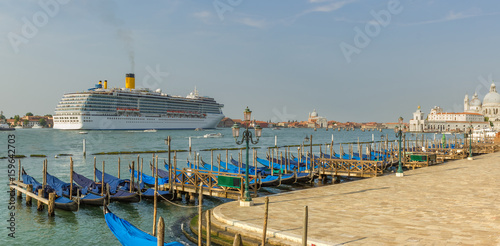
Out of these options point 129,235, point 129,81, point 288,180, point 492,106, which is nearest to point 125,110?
point 129,81

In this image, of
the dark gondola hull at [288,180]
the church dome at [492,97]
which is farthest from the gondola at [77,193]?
the church dome at [492,97]

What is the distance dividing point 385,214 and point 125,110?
92092mm

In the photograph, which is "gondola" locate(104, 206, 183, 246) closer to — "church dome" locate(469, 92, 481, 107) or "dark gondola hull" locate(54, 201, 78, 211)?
"dark gondola hull" locate(54, 201, 78, 211)

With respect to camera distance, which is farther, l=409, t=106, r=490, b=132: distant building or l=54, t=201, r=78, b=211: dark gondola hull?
l=409, t=106, r=490, b=132: distant building

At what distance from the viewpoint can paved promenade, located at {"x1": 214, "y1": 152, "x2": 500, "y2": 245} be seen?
8.23m

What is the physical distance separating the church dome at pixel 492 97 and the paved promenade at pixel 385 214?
16201 centimetres

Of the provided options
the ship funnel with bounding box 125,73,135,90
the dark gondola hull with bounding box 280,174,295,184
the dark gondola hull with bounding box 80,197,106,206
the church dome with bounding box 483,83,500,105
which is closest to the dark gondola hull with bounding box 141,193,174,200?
the dark gondola hull with bounding box 80,197,106,206

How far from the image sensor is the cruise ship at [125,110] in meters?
92.7

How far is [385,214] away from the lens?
10422 mm

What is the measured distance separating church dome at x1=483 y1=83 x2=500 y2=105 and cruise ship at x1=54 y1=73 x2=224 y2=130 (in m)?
118

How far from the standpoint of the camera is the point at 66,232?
1248 centimetres

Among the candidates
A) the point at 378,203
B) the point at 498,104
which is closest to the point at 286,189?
the point at 378,203

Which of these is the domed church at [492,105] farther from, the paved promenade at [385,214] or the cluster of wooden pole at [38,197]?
the cluster of wooden pole at [38,197]

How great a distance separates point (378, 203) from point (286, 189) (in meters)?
8.39
